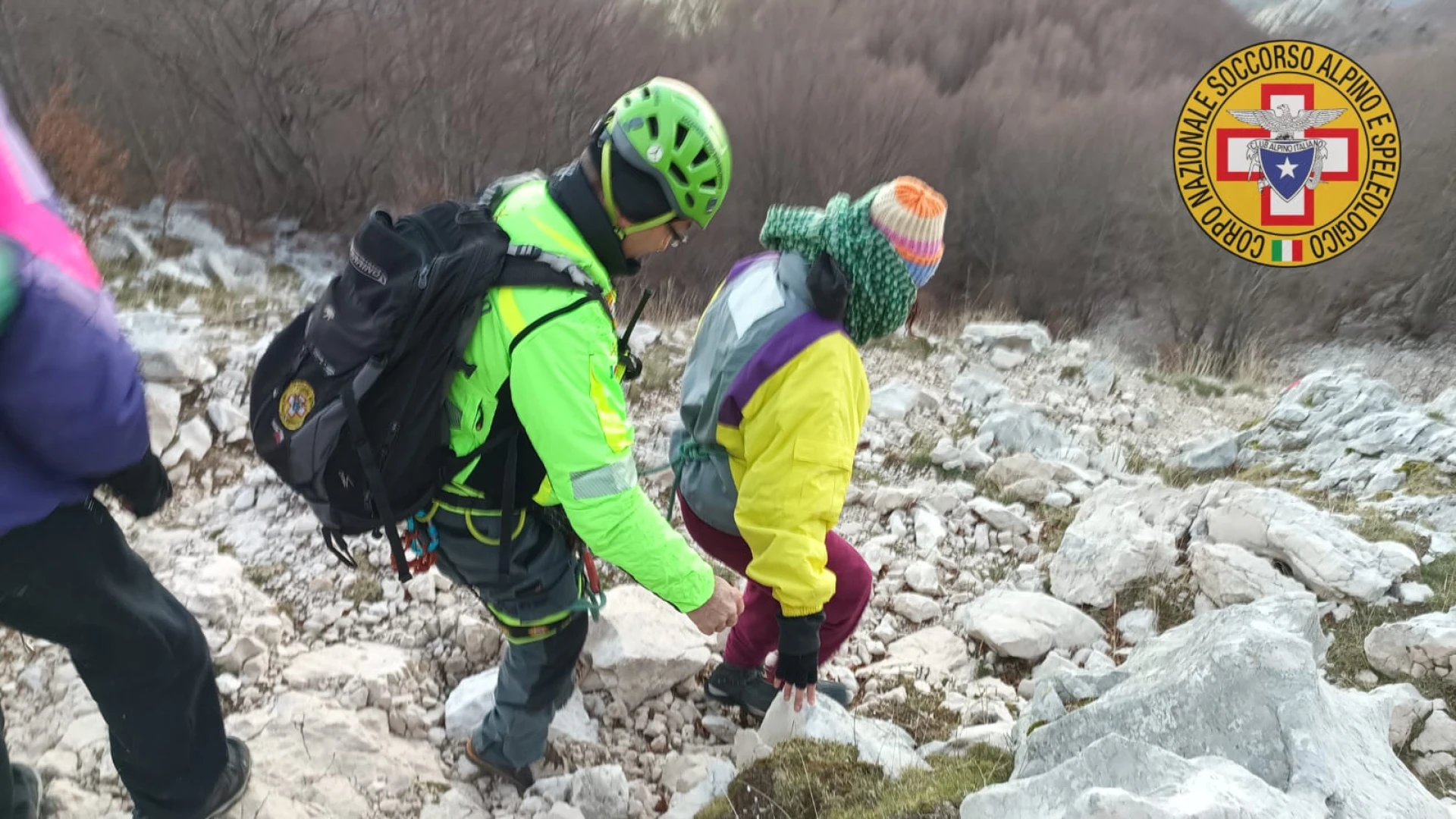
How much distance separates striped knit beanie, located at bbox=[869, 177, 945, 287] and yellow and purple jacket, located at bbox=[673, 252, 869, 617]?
0.18 meters

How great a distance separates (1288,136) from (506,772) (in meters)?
11.0

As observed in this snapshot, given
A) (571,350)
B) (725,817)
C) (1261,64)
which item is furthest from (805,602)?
(1261,64)

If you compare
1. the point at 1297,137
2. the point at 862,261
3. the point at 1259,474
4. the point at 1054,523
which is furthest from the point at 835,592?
the point at 1297,137

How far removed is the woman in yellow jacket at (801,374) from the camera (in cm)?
200

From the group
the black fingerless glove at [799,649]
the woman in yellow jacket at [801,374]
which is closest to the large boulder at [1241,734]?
the black fingerless glove at [799,649]

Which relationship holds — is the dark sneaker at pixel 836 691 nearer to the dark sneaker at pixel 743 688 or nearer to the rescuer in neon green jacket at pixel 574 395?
the dark sneaker at pixel 743 688

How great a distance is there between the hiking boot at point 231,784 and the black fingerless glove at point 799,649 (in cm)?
142

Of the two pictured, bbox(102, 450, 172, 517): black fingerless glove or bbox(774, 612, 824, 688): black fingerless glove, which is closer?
bbox(102, 450, 172, 517): black fingerless glove

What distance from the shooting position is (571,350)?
1636 millimetres

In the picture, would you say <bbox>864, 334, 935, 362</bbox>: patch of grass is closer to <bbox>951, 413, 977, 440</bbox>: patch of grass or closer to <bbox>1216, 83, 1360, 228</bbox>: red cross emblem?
<bbox>951, 413, 977, 440</bbox>: patch of grass

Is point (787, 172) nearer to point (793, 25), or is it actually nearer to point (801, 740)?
point (793, 25)

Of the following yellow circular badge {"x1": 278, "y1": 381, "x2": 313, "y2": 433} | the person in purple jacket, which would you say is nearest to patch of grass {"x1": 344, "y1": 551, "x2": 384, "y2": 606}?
the person in purple jacket

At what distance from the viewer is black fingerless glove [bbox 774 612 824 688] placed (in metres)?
2.17

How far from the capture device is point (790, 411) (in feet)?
6.54
